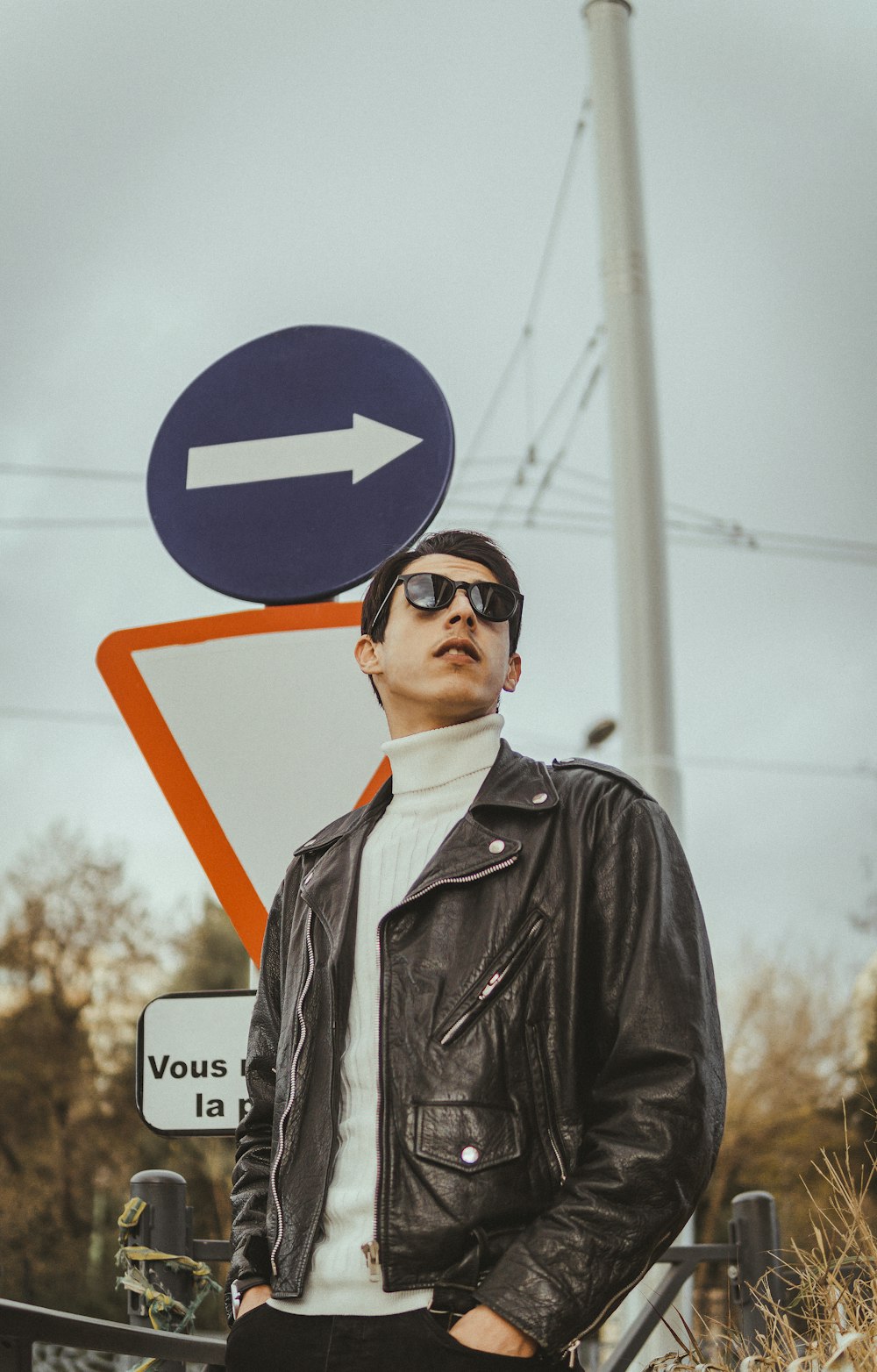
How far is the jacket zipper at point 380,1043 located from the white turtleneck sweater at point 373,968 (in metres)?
0.01

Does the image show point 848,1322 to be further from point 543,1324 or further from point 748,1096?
point 748,1096

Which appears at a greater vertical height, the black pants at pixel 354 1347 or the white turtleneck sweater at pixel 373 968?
the white turtleneck sweater at pixel 373 968

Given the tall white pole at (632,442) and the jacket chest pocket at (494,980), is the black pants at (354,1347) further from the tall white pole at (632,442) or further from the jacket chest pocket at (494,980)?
the tall white pole at (632,442)

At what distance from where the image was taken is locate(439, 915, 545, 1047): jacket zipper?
189 cm

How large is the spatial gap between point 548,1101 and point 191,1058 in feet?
3.38

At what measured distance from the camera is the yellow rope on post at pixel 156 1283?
9.86ft

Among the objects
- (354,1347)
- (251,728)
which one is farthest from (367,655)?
(354,1347)

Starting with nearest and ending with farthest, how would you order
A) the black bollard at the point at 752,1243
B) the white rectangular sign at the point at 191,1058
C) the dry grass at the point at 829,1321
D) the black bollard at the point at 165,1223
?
the dry grass at the point at 829,1321 < the white rectangular sign at the point at 191,1058 < the black bollard at the point at 165,1223 < the black bollard at the point at 752,1243

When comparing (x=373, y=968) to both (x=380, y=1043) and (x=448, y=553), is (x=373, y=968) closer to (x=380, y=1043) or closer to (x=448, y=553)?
(x=380, y=1043)

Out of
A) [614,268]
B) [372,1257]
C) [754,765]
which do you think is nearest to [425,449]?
[372,1257]

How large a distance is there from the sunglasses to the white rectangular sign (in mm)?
820

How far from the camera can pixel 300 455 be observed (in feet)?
10.3

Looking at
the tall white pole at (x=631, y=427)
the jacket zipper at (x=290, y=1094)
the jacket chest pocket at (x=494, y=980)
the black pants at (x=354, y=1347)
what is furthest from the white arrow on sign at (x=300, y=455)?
the tall white pole at (x=631, y=427)

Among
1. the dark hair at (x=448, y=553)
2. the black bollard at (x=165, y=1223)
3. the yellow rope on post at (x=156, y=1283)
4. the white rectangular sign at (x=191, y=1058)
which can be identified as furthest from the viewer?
the black bollard at (x=165, y=1223)
